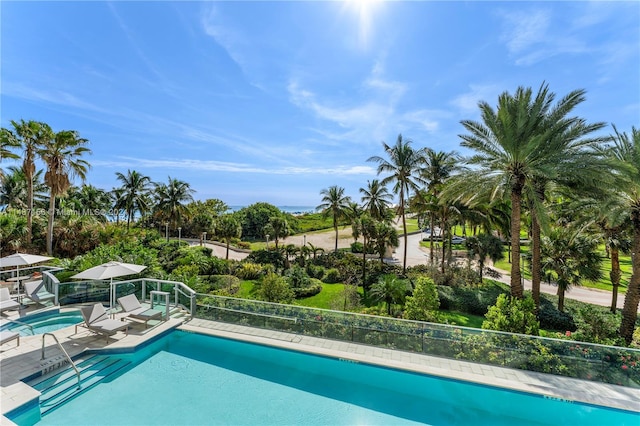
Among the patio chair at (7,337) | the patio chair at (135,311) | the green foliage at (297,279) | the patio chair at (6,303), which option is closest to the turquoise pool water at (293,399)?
the patio chair at (135,311)

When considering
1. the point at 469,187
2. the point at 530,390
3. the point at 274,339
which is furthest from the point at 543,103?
the point at 274,339

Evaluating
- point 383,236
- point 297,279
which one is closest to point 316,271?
point 297,279

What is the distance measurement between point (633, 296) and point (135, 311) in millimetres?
20470

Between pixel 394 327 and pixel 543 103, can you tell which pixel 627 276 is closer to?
pixel 543 103

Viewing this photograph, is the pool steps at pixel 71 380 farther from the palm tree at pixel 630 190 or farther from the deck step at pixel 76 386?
the palm tree at pixel 630 190

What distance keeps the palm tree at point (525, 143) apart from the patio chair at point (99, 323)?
15.3 meters

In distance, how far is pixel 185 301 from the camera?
11.7 metres

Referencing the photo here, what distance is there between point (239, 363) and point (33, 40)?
557 inches

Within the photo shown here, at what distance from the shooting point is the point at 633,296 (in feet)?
43.1

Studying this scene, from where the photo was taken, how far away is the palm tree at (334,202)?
3591cm

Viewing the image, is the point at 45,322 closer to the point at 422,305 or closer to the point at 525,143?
the point at 422,305

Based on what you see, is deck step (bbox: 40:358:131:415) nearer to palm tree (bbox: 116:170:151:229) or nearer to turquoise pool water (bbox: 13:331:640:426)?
turquoise pool water (bbox: 13:331:640:426)

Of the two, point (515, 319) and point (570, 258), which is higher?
point (570, 258)

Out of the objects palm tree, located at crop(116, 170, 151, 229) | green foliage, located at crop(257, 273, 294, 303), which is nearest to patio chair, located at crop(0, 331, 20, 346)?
green foliage, located at crop(257, 273, 294, 303)
